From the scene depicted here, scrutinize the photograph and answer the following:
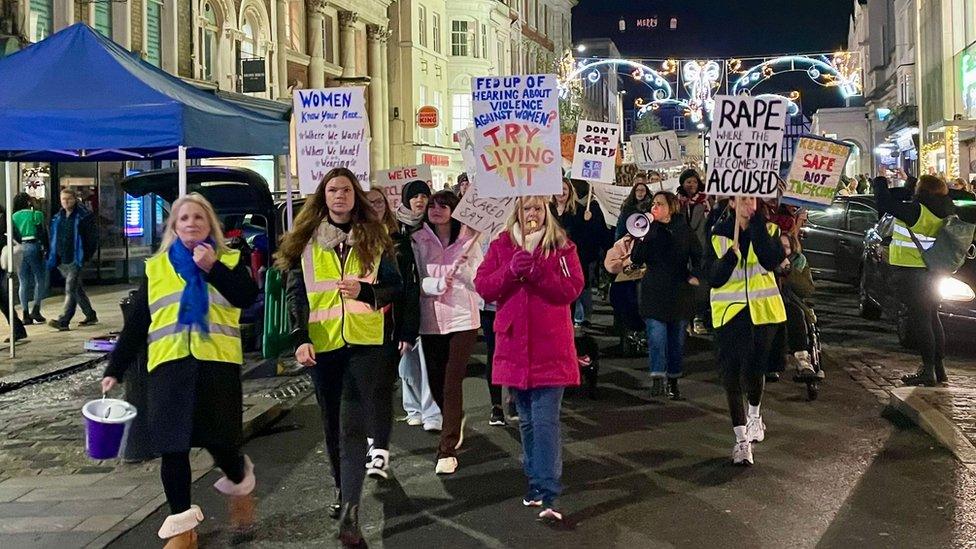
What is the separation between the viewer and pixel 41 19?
20297 millimetres

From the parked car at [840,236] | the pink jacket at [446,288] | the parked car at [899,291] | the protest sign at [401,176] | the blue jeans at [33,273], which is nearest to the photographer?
the pink jacket at [446,288]

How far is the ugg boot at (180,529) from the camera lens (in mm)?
5219

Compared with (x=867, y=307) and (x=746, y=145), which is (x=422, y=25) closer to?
(x=867, y=307)

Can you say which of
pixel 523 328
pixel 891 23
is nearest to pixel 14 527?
pixel 523 328

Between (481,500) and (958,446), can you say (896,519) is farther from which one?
(481,500)

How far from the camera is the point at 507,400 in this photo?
9.12 metres

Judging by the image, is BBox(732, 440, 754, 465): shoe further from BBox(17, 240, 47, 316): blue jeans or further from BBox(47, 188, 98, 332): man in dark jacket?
BBox(17, 240, 47, 316): blue jeans

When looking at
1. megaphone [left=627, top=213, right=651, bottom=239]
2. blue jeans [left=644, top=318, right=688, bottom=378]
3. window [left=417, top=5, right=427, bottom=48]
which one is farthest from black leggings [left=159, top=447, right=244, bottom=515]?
window [left=417, top=5, right=427, bottom=48]

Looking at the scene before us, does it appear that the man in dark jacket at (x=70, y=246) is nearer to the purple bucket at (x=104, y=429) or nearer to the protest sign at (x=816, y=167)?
the protest sign at (x=816, y=167)

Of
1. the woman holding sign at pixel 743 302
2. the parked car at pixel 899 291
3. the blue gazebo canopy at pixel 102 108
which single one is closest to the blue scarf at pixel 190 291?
the woman holding sign at pixel 743 302

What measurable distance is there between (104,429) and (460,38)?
49.5 m

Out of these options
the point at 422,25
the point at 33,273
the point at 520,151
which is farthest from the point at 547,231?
the point at 422,25

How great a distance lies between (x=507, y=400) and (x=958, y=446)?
11.4ft

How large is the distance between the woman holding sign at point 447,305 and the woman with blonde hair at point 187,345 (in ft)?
6.66
